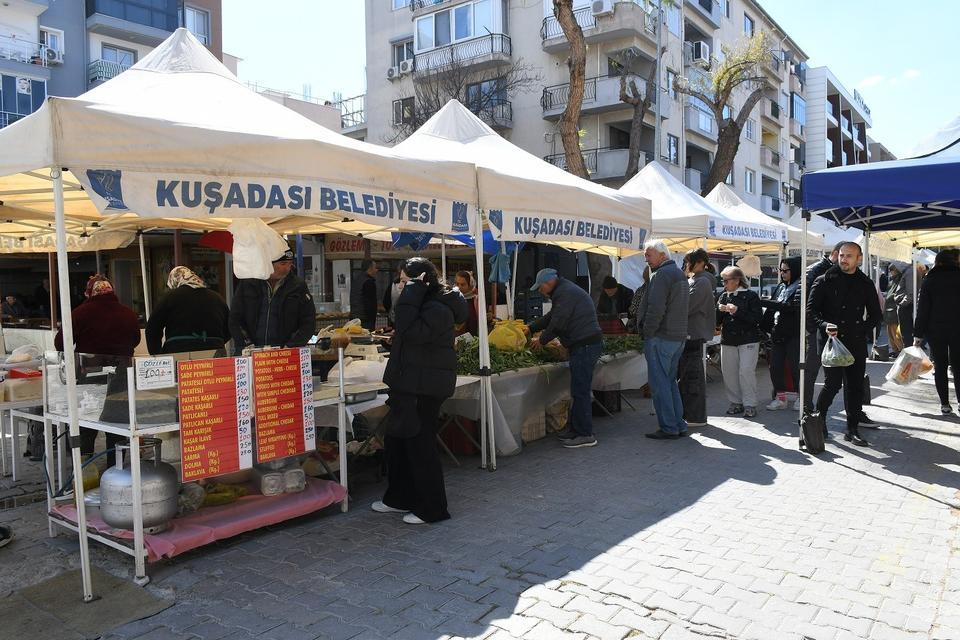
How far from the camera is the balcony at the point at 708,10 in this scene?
2893 cm

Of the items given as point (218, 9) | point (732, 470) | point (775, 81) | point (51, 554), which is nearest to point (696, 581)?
point (732, 470)

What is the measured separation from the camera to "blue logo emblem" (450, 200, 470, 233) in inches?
218

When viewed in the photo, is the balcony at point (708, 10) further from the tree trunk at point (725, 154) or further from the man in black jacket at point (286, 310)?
the man in black jacket at point (286, 310)

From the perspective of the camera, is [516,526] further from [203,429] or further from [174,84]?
[174,84]

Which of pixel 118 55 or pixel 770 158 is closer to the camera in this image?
pixel 118 55

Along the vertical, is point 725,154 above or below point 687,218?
above

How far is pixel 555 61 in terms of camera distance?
26031 mm

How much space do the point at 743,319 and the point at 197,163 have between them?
610cm

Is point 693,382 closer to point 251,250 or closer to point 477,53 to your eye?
point 251,250

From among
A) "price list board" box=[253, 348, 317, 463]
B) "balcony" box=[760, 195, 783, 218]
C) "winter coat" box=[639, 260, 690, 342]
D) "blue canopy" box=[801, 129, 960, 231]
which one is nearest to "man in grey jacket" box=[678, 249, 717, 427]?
"winter coat" box=[639, 260, 690, 342]

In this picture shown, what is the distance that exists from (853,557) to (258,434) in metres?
3.63

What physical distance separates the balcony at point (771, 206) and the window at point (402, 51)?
64.6ft

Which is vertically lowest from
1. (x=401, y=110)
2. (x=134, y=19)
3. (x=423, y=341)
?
(x=423, y=341)

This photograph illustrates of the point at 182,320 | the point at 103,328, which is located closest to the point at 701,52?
the point at 182,320
